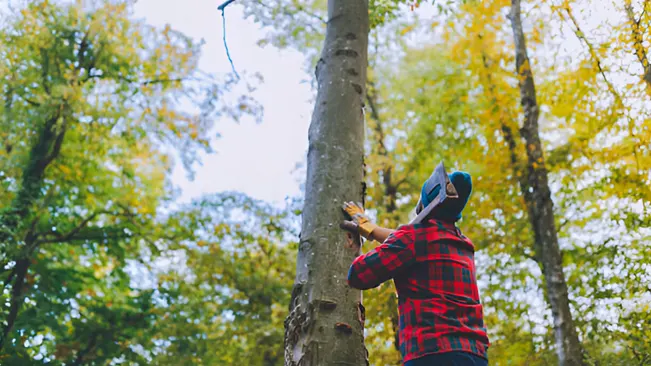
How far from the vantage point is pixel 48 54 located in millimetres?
11391

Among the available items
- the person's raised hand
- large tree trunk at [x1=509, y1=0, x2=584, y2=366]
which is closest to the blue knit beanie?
the person's raised hand

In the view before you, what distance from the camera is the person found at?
234cm

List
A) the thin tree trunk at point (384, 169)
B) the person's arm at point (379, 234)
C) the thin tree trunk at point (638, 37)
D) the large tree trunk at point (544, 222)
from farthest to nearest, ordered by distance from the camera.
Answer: the thin tree trunk at point (384, 169)
the large tree trunk at point (544, 222)
the thin tree trunk at point (638, 37)
the person's arm at point (379, 234)

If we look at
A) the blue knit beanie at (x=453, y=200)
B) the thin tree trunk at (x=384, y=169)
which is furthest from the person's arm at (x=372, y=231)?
the thin tree trunk at (x=384, y=169)

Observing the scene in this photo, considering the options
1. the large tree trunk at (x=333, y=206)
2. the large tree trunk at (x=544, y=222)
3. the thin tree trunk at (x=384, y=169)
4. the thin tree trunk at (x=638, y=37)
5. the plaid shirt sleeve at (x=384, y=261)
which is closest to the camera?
the large tree trunk at (x=333, y=206)

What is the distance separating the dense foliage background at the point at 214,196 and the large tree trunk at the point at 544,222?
0.39 m

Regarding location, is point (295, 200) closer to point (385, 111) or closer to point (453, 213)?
point (385, 111)

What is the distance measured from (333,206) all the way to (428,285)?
1.93 feet

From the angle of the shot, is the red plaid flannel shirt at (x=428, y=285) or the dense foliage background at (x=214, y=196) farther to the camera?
the dense foliage background at (x=214, y=196)

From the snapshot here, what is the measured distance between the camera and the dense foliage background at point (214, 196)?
29.3 ft

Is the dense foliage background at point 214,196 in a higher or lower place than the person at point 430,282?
higher

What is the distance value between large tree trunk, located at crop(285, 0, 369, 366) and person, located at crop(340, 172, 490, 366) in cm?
9

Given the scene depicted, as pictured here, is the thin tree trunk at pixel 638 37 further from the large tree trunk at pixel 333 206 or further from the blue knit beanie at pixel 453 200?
the blue knit beanie at pixel 453 200

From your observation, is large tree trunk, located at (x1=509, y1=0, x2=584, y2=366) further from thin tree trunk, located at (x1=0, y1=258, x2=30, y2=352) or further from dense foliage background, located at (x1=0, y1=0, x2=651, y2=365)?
thin tree trunk, located at (x1=0, y1=258, x2=30, y2=352)
